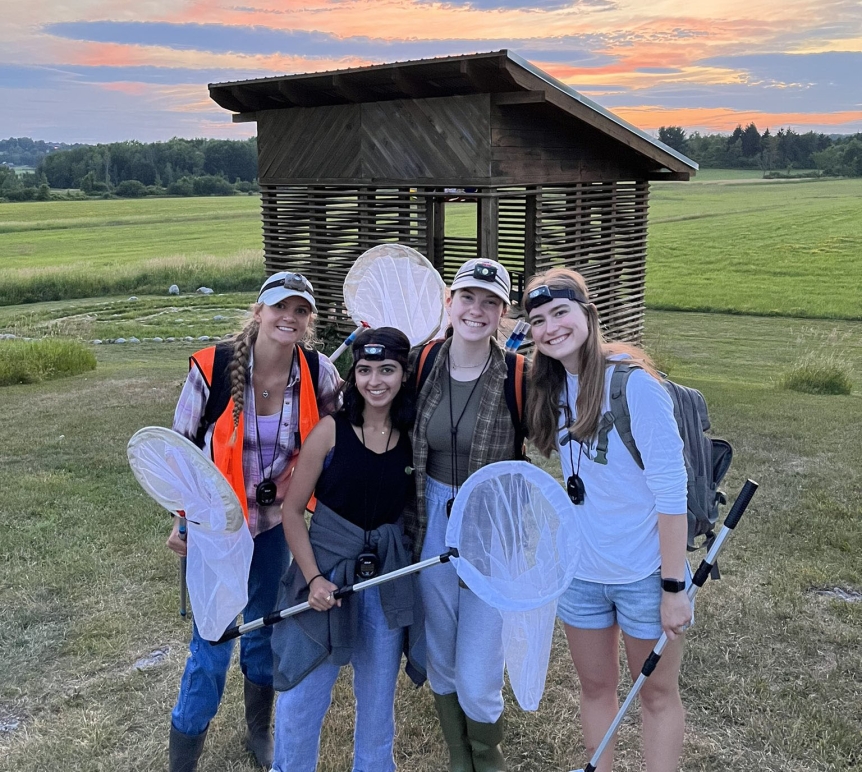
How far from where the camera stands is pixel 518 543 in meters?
2.49

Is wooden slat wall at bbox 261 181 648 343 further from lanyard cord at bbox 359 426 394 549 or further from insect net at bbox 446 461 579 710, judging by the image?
insect net at bbox 446 461 579 710

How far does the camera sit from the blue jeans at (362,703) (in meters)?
2.55

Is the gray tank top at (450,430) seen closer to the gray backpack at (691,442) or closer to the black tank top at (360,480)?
the black tank top at (360,480)

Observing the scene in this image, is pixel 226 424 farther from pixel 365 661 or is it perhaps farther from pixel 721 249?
pixel 721 249

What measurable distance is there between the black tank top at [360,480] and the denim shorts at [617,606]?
2.13 ft

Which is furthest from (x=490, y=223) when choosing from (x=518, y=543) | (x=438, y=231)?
(x=518, y=543)

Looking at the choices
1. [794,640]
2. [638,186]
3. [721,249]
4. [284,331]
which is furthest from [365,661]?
[721,249]

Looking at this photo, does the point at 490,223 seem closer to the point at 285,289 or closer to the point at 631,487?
the point at 285,289

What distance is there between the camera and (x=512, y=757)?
325 cm

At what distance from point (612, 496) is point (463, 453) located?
492 millimetres

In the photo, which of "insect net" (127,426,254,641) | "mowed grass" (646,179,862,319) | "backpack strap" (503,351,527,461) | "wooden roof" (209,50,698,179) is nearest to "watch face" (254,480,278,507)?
"insect net" (127,426,254,641)

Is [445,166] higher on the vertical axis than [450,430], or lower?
higher

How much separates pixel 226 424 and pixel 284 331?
0.37 m

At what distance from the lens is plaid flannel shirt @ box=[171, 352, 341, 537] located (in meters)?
2.69
